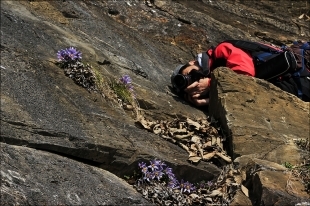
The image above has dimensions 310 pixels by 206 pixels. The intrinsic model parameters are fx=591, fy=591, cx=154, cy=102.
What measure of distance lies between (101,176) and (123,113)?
1.26 metres

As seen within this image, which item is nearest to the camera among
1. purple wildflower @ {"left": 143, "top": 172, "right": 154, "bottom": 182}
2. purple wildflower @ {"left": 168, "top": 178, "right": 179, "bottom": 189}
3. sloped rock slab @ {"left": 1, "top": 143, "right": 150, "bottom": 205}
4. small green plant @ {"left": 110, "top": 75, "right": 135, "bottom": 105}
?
sloped rock slab @ {"left": 1, "top": 143, "right": 150, "bottom": 205}

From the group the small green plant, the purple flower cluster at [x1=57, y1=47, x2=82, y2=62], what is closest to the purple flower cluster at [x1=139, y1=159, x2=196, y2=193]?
the small green plant

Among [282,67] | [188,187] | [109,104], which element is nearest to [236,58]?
[282,67]

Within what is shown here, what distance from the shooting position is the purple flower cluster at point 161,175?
4.88 meters

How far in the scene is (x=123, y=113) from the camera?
571 cm

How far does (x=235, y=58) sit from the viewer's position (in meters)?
7.06

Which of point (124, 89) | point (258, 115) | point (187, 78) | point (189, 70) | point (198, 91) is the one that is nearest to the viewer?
point (124, 89)

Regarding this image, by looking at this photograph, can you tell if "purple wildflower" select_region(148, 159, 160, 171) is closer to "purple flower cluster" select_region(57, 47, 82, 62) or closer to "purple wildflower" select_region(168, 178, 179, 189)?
"purple wildflower" select_region(168, 178, 179, 189)

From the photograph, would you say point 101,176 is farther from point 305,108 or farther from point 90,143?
point 305,108

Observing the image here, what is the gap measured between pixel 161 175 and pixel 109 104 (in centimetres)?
111


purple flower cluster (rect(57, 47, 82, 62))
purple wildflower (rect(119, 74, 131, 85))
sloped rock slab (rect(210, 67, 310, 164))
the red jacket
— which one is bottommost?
sloped rock slab (rect(210, 67, 310, 164))

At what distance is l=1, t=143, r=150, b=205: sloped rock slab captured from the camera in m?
3.88

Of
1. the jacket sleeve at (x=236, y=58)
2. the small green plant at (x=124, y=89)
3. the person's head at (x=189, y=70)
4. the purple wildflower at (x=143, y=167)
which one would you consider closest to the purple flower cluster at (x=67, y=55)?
the small green plant at (x=124, y=89)

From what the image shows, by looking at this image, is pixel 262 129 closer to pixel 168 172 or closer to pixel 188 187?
pixel 188 187
